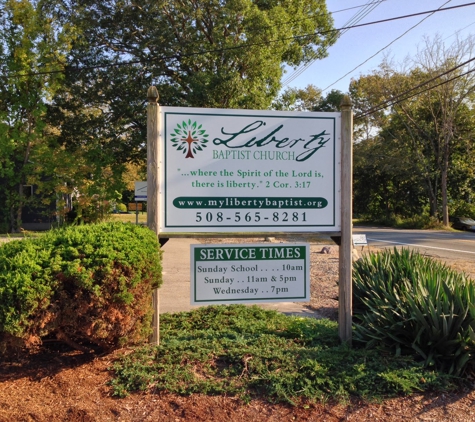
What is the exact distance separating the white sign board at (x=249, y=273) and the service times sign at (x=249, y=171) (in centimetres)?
24

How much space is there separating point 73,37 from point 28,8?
285 centimetres

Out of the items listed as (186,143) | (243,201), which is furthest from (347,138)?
(186,143)

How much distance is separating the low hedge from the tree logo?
111 cm

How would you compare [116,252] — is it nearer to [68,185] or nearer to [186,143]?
[186,143]

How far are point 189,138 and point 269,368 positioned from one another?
227cm

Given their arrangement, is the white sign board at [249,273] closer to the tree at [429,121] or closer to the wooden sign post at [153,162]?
the wooden sign post at [153,162]

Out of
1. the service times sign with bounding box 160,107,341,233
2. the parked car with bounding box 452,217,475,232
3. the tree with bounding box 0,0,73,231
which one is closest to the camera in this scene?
the service times sign with bounding box 160,107,341,233

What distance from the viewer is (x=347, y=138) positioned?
15.1 feet

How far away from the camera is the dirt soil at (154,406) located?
10.1ft

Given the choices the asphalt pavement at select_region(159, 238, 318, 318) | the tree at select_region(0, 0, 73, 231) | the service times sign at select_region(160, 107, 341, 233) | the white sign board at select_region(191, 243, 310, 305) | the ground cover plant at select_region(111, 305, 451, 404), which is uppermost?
the tree at select_region(0, 0, 73, 231)

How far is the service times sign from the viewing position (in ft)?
14.3

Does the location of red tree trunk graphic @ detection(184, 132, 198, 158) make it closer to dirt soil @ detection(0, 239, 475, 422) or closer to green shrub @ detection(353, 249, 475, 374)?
dirt soil @ detection(0, 239, 475, 422)

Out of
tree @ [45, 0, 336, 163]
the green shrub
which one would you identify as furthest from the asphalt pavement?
tree @ [45, 0, 336, 163]

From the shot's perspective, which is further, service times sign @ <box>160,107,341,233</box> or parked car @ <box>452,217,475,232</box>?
parked car @ <box>452,217,475,232</box>
